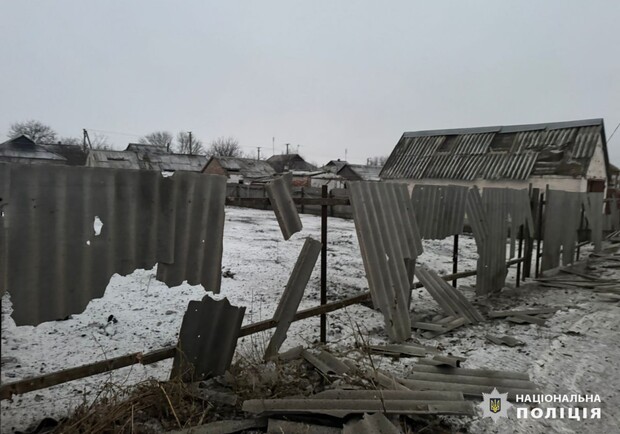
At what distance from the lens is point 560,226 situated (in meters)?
8.88

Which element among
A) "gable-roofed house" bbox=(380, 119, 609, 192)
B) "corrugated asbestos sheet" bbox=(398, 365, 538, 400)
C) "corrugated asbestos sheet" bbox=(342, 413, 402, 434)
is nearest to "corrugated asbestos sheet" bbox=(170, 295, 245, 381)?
"corrugated asbestos sheet" bbox=(342, 413, 402, 434)

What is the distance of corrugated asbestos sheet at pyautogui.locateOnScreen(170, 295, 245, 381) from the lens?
3.20 metres

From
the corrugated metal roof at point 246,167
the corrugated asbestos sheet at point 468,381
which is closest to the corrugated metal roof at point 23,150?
the corrugated metal roof at point 246,167

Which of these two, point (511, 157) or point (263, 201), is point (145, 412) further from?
point (511, 157)

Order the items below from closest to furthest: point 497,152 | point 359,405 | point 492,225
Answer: point 359,405 → point 492,225 → point 497,152

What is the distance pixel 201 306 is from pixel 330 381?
1.28 meters

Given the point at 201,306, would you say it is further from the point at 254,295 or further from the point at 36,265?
the point at 254,295

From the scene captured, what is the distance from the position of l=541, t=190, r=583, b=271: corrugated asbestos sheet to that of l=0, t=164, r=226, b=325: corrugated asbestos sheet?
7.96 m

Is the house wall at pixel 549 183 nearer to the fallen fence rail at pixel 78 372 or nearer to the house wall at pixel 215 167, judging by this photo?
the fallen fence rail at pixel 78 372

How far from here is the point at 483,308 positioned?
6.31m

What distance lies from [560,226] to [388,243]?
255 inches

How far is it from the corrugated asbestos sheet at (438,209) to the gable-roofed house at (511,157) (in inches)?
513

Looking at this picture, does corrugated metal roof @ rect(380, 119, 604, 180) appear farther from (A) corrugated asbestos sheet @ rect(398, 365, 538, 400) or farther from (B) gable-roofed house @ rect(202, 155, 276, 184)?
(B) gable-roofed house @ rect(202, 155, 276, 184)

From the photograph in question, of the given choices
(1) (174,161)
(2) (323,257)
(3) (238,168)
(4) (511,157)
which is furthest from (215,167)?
(2) (323,257)
